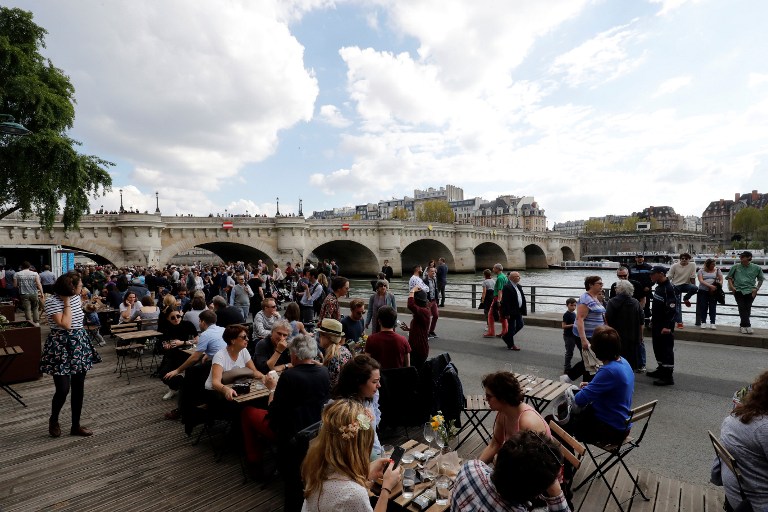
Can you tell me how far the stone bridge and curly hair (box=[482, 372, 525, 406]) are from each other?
22902 millimetres

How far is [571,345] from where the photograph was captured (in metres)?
6.18

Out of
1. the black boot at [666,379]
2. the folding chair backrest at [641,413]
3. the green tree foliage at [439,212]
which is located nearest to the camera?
the folding chair backrest at [641,413]

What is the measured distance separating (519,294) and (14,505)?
24.4 feet

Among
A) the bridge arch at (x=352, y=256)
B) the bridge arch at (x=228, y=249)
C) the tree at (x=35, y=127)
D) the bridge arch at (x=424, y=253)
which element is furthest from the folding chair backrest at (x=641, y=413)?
the bridge arch at (x=424, y=253)

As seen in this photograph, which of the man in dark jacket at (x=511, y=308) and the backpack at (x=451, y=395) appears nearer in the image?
the backpack at (x=451, y=395)

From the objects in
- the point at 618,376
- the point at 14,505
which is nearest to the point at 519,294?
the point at 618,376

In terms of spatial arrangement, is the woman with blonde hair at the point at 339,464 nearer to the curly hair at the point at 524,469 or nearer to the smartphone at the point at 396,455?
the curly hair at the point at 524,469

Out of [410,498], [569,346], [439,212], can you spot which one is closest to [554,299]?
[569,346]

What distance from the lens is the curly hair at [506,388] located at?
253 cm

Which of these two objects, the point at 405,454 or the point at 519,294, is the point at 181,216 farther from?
the point at 405,454

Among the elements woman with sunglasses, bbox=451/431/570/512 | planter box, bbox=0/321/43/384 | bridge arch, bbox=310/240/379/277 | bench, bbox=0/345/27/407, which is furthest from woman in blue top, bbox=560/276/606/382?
bridge arch, bbox=310/240/379/277

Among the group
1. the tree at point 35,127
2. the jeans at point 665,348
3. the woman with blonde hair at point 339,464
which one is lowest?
the jeans at point 665,348

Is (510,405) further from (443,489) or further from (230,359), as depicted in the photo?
(230,359)

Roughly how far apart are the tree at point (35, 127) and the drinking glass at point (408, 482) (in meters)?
13.8
